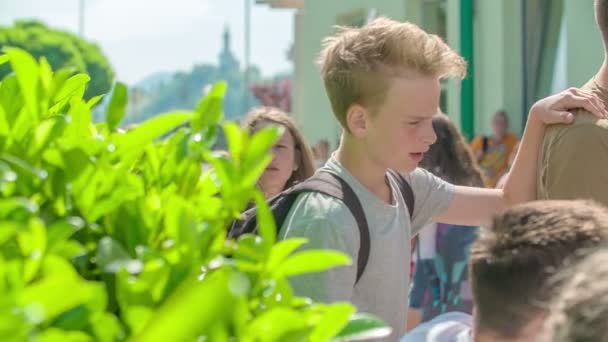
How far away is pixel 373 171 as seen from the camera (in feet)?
9.27

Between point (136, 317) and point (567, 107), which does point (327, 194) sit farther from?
point (136, 317)

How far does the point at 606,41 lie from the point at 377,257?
2.72 ft

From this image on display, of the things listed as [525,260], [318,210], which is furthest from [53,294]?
[318,210]

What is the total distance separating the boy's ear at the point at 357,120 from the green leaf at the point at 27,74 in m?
1.32

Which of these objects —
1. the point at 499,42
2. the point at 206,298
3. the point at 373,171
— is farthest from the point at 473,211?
the point at 499,42

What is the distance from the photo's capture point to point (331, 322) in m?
1.39

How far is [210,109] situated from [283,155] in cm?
315

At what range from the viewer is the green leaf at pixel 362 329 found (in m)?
1.46

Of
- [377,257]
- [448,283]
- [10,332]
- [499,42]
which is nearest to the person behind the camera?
[10,332]

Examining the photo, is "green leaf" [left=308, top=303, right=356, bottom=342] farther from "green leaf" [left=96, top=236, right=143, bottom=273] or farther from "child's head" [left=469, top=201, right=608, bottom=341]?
"child's head" [left=469, top=201, right=608, bottom=341]

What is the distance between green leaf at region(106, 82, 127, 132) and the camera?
5.33 ft

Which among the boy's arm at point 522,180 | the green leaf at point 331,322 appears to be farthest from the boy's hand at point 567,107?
the green leaf at point 331,322

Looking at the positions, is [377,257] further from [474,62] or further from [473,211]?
[474,62]

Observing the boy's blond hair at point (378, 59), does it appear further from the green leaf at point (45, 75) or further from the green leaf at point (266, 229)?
the green leaf at point (266, 229)
